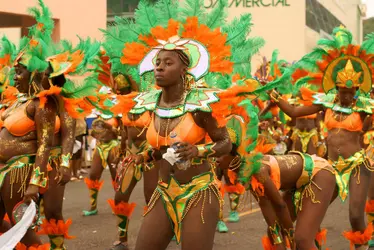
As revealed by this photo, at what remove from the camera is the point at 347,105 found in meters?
6.99

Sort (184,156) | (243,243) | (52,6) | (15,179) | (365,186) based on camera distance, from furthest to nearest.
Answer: (52,6) < (243,243) < (365,186) < (15,179) < (184,156)

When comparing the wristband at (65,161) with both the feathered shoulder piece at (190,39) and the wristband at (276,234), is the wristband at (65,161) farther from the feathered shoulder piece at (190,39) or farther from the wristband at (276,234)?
the wristband at (276,234)

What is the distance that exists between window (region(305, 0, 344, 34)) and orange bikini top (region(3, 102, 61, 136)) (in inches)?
1158

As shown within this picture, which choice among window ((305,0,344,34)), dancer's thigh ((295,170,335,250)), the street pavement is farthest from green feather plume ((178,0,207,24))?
window ((305,0,344,34))

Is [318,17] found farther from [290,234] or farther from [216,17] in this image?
[216,17]

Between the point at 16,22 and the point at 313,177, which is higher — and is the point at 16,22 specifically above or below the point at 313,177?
above

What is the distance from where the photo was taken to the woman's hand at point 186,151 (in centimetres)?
411

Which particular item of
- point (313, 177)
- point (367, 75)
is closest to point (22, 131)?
point (313, 177)

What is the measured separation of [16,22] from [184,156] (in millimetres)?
14321

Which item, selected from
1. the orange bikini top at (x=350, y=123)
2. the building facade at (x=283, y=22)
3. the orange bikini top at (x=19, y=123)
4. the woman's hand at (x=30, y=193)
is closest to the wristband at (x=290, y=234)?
the orange bikini top at (x=350, y=123)

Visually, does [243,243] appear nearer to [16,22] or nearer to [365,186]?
[365,186]

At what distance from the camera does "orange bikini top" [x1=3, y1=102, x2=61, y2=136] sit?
514 centimetres

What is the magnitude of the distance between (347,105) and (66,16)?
1207 centimetres

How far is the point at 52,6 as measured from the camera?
55.9ft
